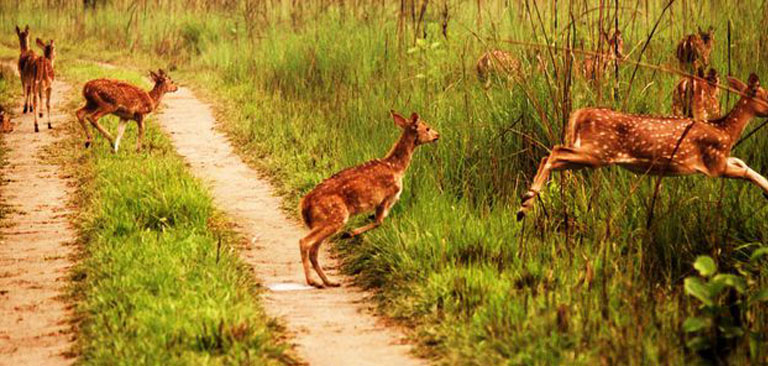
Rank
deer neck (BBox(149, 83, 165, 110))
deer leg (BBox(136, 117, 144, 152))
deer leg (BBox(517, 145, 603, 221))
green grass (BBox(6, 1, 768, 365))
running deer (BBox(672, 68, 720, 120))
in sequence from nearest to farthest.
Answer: green grass (BBox(6, 1, 768, 365)) < deer leg (BBox(517, 145, 603, 221)) < running deer (BBox(672, 68, 720, 120)) < deer leg (BBox(136, 117, 144, 152)) < deer neck (BBox(149, 83, 165, 110))

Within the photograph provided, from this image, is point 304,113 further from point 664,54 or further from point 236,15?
point 236,15

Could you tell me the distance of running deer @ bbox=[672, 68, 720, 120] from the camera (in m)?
8.59

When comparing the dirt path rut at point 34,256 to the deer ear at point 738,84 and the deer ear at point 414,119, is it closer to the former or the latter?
the deer ear at point 414,119

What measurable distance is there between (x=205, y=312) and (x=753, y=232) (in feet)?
13.0

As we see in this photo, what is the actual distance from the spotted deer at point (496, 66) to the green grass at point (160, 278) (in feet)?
9.59

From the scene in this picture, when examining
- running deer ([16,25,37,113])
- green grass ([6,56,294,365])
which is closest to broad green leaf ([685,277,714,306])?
green grass ([6,56,294,365])

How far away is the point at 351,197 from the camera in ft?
26.6

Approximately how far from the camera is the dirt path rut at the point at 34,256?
671 centimetres

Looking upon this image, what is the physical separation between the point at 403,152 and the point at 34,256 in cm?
329

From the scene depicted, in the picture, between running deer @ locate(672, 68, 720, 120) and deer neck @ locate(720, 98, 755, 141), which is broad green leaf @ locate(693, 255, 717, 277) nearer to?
deer neck @ locate(720, 98, 755, 141)

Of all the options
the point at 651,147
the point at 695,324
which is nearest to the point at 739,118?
the point at 651,147

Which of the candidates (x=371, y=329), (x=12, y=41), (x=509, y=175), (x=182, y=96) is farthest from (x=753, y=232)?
(x=12, y=41)

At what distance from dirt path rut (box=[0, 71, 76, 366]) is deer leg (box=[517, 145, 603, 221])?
3.26 m

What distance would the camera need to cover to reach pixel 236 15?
23.7m
